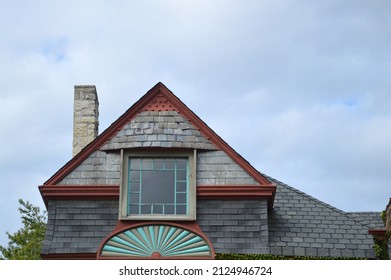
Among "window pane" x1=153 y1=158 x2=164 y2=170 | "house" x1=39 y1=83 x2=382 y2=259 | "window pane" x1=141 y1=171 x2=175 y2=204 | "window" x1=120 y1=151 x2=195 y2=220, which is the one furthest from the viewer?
"window pane" x1=153 y1=158 x2=164 y2=170

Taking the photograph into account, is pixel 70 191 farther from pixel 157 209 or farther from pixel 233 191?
pixel 233 191

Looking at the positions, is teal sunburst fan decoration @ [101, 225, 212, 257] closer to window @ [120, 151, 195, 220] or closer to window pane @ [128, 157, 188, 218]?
window @ [120, 151, 195, 220]

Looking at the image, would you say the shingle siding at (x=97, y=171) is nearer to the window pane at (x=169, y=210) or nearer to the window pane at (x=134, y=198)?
the window pane at (x=134, y=198)

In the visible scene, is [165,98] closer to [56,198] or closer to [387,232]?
[56,198]

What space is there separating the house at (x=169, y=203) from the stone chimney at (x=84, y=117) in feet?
9.47

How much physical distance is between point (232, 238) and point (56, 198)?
3886mm

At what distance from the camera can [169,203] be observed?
647 inches

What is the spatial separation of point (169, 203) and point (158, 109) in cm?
232

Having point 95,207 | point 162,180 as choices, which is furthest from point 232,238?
point 95,207

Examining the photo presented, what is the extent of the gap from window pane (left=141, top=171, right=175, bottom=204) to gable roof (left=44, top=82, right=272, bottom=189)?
48.8 inches

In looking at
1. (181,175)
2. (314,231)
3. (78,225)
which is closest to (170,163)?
(181,175)

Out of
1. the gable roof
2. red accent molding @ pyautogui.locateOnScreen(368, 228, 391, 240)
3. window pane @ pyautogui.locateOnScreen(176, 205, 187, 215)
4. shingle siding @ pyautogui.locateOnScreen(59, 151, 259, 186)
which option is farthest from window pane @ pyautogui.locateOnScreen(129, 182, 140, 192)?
red accent molding @ pyautogui.locateOnScreen(368, 228, 391, 240)

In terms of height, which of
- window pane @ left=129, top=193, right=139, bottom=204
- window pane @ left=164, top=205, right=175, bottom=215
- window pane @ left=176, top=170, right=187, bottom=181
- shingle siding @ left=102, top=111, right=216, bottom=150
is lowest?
window pane @ left=164, top=205, right=175, bottom=215

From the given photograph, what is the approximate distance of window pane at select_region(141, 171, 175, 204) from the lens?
54.0 ft
